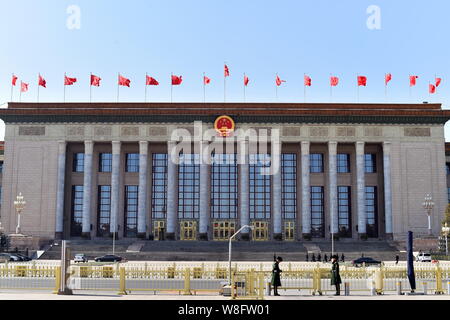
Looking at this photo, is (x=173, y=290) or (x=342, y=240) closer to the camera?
(x=173, y=290)

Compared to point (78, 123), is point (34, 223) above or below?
below

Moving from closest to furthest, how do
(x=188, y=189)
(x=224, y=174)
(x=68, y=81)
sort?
(x=68, y=81) < (x=188, y=189) < (x=224, y=174)

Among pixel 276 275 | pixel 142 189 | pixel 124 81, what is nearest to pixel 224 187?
pixel 142 189

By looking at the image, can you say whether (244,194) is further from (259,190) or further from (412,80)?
(412,80)

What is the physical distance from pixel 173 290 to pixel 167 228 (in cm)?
3931

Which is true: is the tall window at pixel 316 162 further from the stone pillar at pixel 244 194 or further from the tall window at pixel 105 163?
the tall window at pixel 105 163

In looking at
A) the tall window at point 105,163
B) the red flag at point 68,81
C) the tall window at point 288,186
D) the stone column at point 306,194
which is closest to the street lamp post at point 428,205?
the stone column at point 306,194

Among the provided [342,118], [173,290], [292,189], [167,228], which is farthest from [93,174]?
[173,290]

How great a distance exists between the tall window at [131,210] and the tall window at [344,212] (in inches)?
851

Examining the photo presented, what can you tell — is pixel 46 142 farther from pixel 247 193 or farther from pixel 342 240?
pixel 342 240

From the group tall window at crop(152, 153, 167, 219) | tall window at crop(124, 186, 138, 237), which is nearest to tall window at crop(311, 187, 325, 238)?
tall window at crop(152, 153, 167, 219)

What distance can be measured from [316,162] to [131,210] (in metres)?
20.5

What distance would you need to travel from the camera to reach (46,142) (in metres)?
63.8

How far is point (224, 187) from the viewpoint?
65.0 meters
